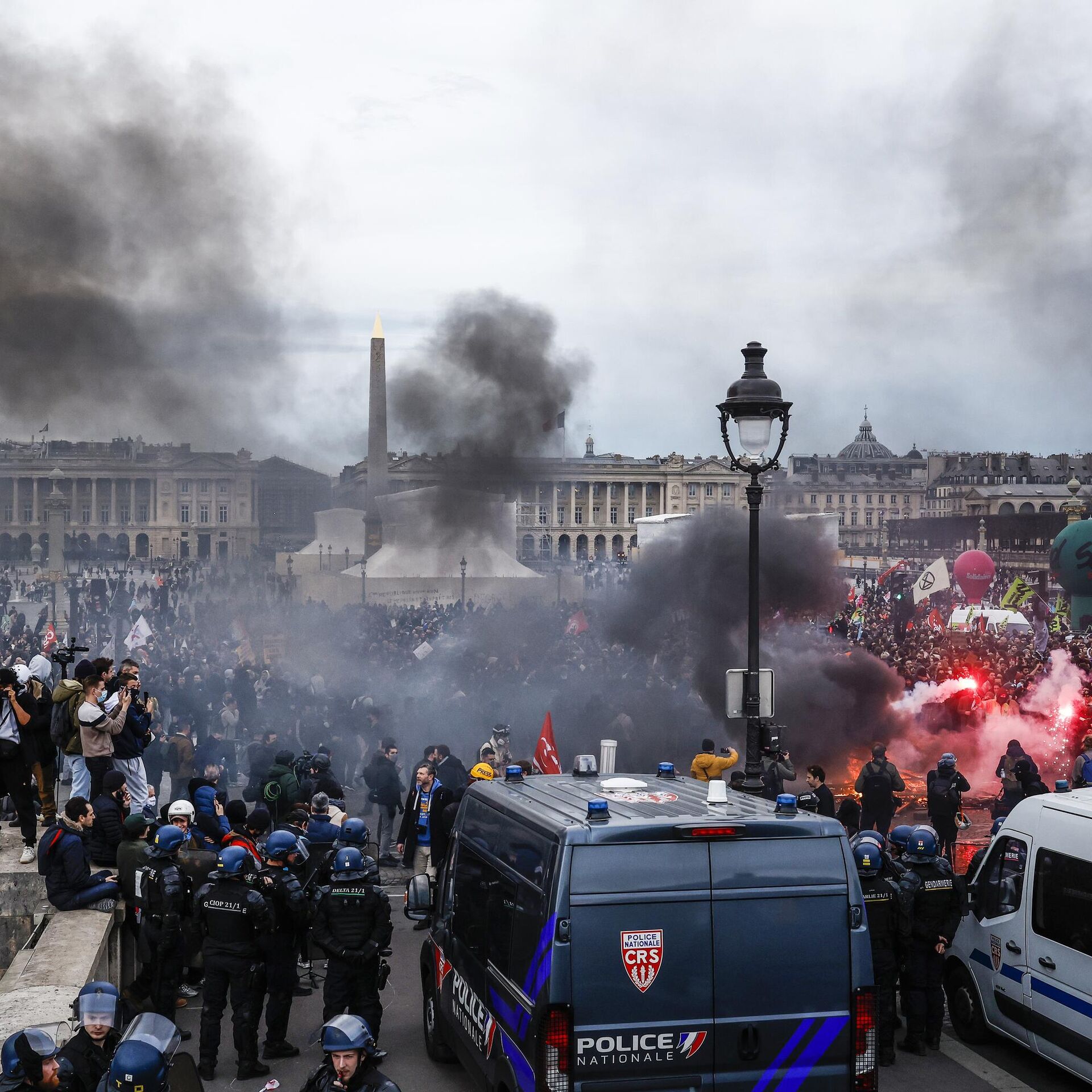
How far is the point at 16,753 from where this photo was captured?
28.0ft

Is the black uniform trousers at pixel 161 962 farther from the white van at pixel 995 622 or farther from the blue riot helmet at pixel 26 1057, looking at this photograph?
the white van at pixel 995 622

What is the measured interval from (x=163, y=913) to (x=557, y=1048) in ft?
9.86

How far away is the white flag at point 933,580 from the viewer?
26814 millimetres

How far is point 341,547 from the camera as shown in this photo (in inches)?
2559

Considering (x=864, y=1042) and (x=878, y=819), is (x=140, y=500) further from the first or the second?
(x=864, y=1042)

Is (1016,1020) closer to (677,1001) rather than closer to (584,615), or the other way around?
(677,1001)

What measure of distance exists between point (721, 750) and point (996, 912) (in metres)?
5.02

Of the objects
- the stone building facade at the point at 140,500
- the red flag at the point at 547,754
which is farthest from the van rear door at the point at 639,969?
the stone building facade at the point at 140,500

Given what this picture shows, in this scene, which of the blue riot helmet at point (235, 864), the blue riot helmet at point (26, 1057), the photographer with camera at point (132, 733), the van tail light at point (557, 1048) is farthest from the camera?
the photographer with camera at point (132, 733)

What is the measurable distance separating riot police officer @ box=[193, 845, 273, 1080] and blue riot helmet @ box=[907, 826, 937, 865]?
3.53m

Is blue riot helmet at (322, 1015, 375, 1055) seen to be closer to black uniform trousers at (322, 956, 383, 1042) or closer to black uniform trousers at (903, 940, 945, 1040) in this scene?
black uniform trousers at (322, 956, 383, 1042)

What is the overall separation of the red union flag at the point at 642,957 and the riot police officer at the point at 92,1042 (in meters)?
1.77

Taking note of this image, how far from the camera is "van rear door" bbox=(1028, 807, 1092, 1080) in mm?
5840

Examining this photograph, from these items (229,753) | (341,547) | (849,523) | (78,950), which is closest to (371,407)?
(341,547)
